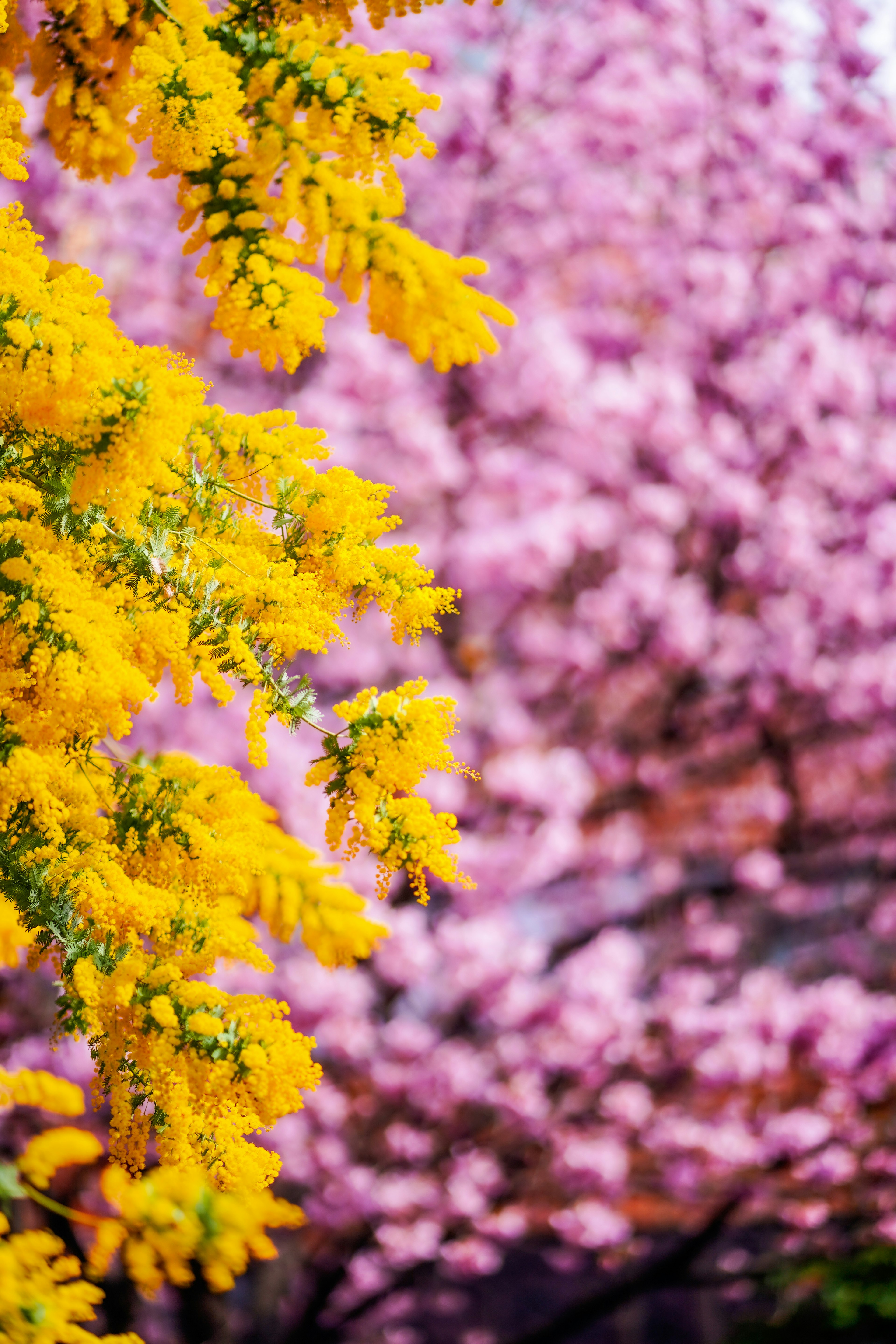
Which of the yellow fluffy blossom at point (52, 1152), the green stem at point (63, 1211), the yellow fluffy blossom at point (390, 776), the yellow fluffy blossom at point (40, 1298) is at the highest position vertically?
the yellow fluffy blossom at point (390, 776)

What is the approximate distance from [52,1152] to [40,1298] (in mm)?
239

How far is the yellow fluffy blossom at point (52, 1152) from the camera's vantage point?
5.31ft

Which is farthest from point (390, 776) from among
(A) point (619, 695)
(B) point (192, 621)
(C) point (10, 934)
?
(A) point (619, 695)

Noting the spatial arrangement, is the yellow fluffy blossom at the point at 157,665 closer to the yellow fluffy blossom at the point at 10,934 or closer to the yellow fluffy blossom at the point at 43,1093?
the yellow fluffy blossom at the point at 10,934

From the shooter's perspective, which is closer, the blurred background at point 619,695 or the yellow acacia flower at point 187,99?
the yellow acacia flower at point 187,99

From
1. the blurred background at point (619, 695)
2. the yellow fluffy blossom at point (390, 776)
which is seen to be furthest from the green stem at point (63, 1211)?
the blurred background at point (619, 695)

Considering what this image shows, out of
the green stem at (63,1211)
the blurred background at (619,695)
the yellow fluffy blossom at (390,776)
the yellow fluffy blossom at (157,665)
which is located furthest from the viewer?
the blurred background at (619,695)

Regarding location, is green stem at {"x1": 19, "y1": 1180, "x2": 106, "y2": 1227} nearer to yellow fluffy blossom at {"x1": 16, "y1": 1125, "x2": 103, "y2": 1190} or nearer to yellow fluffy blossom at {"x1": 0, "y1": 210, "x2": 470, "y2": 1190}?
yellow fluffy blossom at {"x1": 16, "y1": 1125, "x2": 103, "y2": 1190}

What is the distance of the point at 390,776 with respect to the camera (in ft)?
4.77

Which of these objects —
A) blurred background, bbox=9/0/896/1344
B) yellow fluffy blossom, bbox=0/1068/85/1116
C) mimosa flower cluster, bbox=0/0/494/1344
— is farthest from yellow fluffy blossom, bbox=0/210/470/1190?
blurred background, bbox=9/0/896/1344

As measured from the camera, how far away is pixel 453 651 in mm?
6500

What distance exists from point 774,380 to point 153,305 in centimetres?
371

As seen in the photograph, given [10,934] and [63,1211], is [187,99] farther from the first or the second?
[63,1211]

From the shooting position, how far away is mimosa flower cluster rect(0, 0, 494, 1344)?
4.46 feet
